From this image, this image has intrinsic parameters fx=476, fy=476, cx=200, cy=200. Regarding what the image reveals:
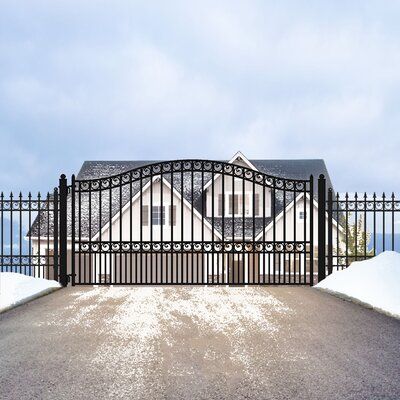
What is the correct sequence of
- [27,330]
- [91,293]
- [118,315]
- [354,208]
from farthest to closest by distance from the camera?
[354,208] < [91,293] < [118,315] < [27,330]

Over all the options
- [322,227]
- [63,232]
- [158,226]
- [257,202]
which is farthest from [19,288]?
[257,202]

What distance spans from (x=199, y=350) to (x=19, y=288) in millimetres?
6206

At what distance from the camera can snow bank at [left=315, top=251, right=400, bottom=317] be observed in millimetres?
8969

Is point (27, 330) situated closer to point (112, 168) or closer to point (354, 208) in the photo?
point (354, 208)

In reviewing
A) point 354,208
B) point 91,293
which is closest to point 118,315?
point 91,293

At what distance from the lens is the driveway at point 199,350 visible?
4523 mm

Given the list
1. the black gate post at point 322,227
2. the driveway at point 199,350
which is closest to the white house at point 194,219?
the black gate post at point 322,227

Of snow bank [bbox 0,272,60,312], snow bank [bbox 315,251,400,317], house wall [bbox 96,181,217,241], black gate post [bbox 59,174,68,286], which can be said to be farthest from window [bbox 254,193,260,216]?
snow bank [bbox 0,272,60,312]

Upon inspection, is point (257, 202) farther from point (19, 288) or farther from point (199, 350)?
point (199, 350)

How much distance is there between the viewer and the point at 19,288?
10516 mm

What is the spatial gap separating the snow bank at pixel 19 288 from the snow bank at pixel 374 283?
21.5 ft

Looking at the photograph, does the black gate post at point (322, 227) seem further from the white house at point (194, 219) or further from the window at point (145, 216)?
the window at point (145, 216)

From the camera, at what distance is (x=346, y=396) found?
171 inches

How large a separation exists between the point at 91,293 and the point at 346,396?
298 inches
